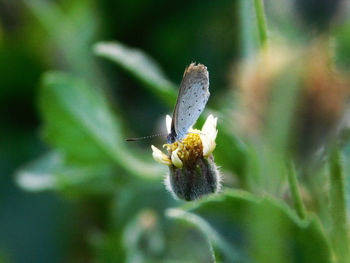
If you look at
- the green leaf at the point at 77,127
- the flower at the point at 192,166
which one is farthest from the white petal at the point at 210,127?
the green leaf at the point at 77,127

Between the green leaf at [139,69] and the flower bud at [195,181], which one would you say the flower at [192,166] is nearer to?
the flower bud at [195,181]

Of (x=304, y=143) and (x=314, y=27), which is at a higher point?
(x=314, y=27)

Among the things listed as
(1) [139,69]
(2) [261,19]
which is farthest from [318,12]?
(1) [139,69]

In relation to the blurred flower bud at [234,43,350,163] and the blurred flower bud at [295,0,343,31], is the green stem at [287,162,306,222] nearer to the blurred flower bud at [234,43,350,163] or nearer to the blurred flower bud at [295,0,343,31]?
the blurred flower bud at [234,43,350,163]

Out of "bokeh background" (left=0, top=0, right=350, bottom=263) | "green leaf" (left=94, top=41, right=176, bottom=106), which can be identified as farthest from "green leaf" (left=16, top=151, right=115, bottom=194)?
"green leaf" (left=94, top=41, right=176, bottom=106)

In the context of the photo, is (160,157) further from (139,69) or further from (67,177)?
(67,177)

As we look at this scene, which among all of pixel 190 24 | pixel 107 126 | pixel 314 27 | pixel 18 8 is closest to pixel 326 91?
pixel 314 27

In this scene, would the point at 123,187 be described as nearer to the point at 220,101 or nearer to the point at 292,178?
the point at 220,101
